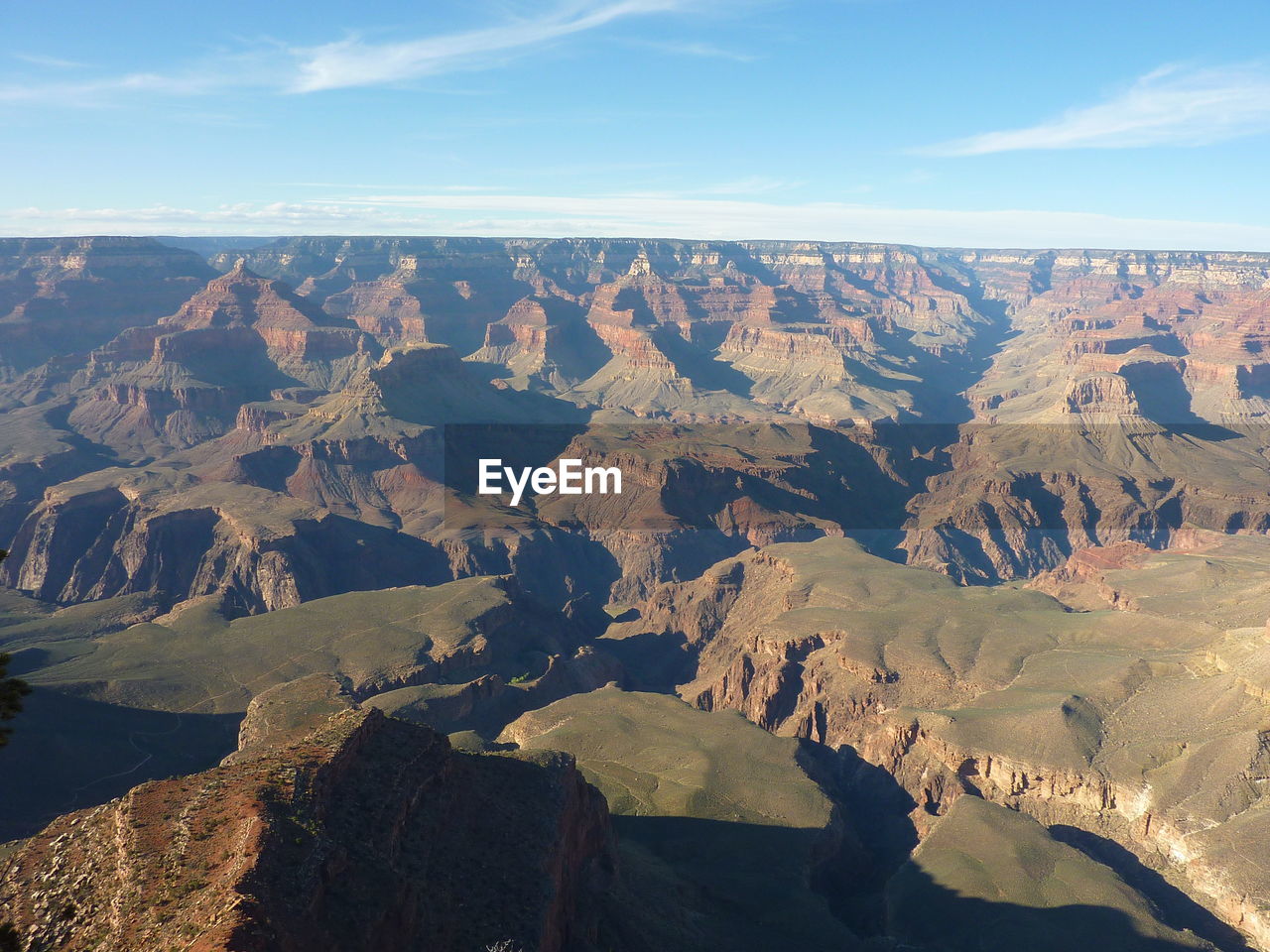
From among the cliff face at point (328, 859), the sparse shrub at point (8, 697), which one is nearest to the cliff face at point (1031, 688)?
the cliff face at point (328, 859)

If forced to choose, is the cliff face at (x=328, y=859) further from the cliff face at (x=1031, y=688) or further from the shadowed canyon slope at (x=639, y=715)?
the cliff face at (x=1031, y=688)

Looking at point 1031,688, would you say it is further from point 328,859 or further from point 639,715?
point 328,859

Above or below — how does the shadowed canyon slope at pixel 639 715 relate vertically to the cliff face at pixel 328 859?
below

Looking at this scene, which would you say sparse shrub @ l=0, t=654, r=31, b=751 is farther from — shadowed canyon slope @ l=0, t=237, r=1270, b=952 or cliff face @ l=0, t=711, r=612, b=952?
shadowed canyon slope @ l=0, t=237, r=1270, b=952

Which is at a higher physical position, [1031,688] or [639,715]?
[1031,688]

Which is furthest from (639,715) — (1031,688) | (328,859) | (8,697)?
(8,697)

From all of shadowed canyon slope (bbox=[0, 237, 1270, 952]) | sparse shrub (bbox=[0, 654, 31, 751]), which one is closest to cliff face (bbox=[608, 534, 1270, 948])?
shadowed canyon slope (bbox=[0, 237, 1270, 952])

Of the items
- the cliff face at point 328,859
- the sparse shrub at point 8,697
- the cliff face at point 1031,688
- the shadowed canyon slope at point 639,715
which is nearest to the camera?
the sparse shrub at point 8,697

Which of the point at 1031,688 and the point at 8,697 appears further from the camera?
the point at 1031,688

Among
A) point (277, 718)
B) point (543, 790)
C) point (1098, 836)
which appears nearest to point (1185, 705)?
point (1098, 836)
